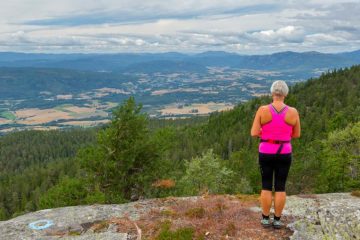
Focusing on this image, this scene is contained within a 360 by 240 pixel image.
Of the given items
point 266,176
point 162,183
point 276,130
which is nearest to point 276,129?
point 276,130

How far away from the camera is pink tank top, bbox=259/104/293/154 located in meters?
11.3

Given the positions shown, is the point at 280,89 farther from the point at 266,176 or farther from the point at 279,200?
the point at 279,200

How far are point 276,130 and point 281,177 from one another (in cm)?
174

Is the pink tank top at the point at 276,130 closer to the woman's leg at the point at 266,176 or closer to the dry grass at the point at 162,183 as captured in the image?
the woman's leg at the point at 266,176

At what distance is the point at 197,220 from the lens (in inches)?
555

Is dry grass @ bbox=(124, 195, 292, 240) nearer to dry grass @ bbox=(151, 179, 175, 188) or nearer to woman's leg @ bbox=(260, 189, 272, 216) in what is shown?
woman's leg @ bbox=(260, 189, 272, 216)

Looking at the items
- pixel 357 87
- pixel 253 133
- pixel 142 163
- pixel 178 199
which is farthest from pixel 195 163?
pixel 357 87

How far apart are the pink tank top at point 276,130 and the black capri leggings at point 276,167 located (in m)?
0.22

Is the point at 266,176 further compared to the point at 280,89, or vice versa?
the point at 266,176

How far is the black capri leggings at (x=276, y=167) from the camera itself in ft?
38.2

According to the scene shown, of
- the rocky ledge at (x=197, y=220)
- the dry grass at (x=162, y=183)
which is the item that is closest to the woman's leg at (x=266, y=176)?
the rocky ledge at (x=197, y=220)

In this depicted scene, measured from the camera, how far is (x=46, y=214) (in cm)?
1692

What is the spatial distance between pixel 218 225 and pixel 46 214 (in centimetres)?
840

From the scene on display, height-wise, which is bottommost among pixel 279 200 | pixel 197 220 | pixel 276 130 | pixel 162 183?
pixel 162 183
